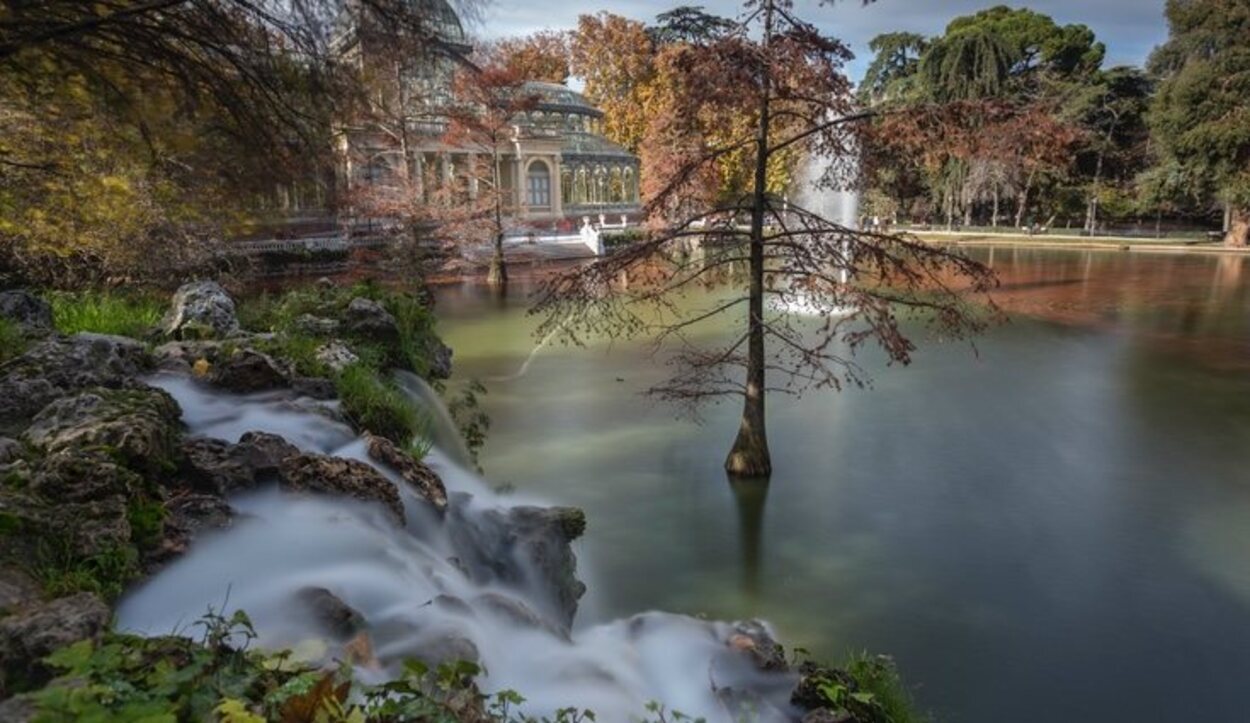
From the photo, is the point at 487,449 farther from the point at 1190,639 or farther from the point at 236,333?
the point at 1190,639

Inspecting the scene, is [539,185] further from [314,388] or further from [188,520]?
[188,520]

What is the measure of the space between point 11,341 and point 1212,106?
4241 cm

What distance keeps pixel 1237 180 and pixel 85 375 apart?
42.6 meters

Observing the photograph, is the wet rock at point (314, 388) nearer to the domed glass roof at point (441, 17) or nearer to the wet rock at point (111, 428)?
the wet rock at point (111, 428)

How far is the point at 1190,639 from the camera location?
7164 mm

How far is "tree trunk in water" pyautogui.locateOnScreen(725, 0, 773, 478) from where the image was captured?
9.89 meters

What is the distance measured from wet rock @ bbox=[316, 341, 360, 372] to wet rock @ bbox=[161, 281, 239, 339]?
1.05 meters

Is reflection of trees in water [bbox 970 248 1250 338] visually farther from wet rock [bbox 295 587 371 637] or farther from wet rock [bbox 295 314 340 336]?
wet rock [bbox 295 587 371 637]

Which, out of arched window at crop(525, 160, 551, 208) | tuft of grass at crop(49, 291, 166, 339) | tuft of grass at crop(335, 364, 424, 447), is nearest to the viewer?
tuft of grass at crop(335, 364, 424, 447)

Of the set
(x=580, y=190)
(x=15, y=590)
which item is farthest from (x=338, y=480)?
(x=580, y=190)

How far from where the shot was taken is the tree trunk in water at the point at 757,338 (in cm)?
989

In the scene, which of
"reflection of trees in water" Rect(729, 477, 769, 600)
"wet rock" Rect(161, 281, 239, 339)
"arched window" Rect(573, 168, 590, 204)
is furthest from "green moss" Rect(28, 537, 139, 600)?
"arched window" Rect(573, 168, 590, 204)

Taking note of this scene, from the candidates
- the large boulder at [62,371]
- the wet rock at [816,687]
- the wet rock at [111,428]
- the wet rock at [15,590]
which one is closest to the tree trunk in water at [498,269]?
the large boulder at [62,371]

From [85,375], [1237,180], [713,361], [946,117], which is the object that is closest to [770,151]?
[946,117]
